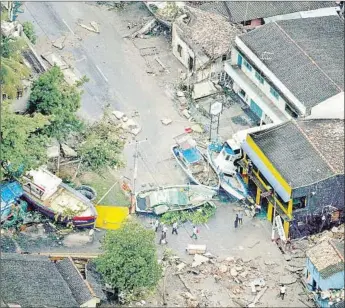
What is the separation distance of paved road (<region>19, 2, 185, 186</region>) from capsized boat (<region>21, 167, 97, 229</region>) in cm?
364

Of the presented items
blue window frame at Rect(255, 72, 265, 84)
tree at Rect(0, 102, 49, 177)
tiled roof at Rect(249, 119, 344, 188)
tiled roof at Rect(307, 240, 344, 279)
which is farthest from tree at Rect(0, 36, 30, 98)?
tiled roof at Rect(307, 240, 344, 279)

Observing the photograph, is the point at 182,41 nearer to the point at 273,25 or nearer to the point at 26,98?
the point at 273,25

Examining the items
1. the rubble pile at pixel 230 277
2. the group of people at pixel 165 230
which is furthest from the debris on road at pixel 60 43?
the rubble pile at pixel 230 277

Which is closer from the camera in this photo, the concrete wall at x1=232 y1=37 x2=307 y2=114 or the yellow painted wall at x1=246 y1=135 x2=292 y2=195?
the yellow painted wall at x1=246 y1=135 x2=292 y2=195

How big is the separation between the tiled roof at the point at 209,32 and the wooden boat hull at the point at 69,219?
12010 millimetres

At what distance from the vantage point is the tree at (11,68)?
45.3 meters

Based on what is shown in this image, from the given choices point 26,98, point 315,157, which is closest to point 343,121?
point 315,157

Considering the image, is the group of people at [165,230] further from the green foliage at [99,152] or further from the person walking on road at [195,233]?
the green foliage at [99,152]

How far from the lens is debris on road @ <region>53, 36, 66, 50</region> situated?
182ft

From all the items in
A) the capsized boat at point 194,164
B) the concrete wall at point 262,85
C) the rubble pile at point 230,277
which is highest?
the concrete wall at point 262,85

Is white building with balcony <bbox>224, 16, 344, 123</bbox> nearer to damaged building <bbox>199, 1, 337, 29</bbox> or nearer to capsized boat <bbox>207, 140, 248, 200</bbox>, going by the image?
capsized boat <bbox>207, 140, 248, 200</bbox>

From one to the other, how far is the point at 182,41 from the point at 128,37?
13.9 feet

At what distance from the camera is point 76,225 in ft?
147

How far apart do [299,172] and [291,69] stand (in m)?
6.18
